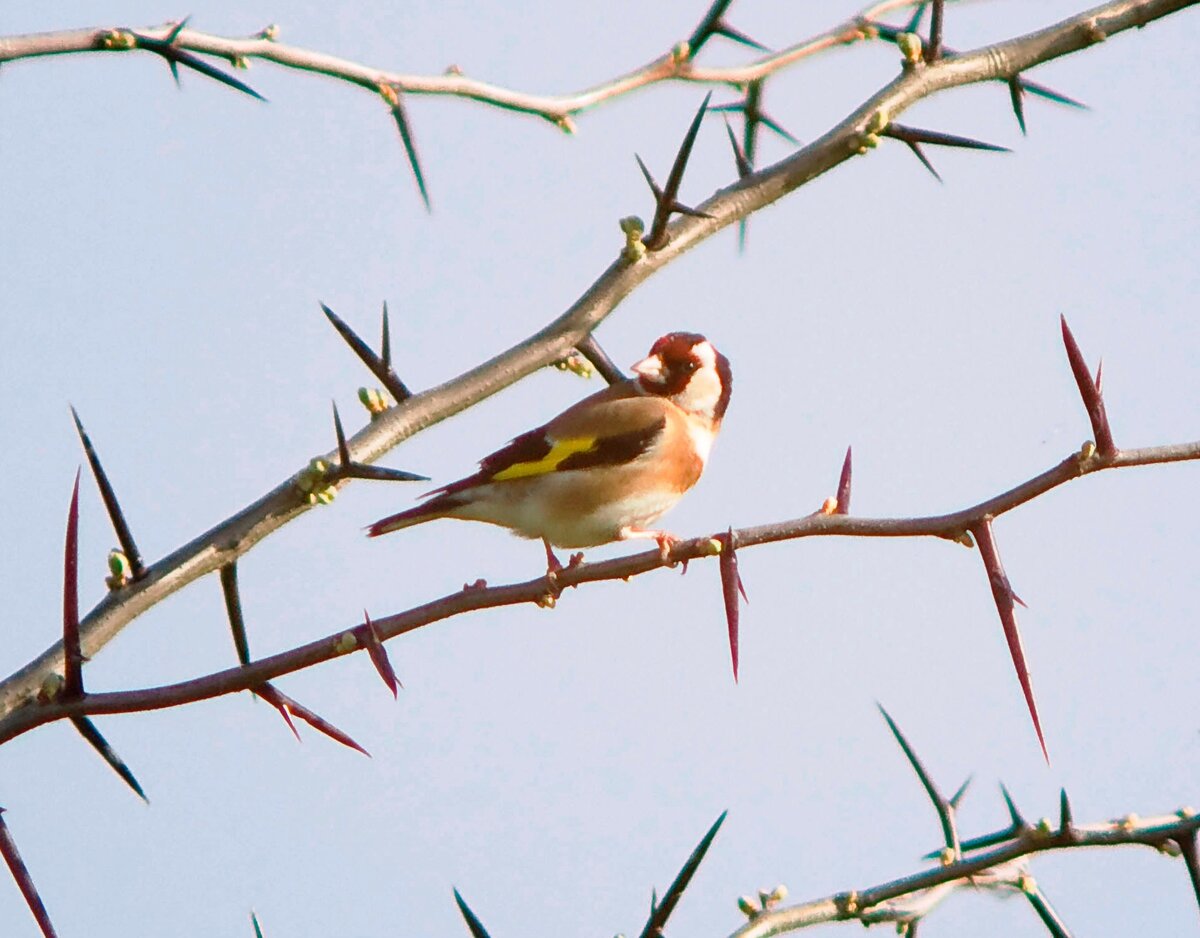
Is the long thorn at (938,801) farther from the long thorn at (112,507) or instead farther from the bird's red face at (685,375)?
the bird's red face at (685,375)

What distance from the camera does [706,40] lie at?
4.15 m

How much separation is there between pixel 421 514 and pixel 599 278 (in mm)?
2887

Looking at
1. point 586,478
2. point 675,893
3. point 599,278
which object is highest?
point 586,478

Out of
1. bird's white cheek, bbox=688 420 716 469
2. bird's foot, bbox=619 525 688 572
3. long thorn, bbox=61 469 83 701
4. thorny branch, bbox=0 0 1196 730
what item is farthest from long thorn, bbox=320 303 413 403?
bird's white cheek, bbox=688 420 716 469

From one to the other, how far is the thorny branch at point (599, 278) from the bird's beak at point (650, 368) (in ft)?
12.5

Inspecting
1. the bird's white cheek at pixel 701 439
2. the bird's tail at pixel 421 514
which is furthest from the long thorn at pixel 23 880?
the bird's white cheek at pixel 701 439

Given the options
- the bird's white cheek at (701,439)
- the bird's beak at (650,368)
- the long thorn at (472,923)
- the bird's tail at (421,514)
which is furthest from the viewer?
the bird's beak at (650,368)

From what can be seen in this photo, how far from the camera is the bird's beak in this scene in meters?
7.88

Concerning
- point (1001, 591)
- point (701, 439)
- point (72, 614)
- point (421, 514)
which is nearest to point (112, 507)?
point (72, 614)

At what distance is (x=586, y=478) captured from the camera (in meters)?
6.88

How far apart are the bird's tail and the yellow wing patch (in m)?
0.22

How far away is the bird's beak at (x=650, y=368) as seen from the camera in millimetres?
7875

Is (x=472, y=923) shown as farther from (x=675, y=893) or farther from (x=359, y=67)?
(x=359, y=67)

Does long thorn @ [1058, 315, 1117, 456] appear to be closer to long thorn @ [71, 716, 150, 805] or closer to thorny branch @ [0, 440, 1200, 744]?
thorny branch @ [0, 440, 1200, 744]
